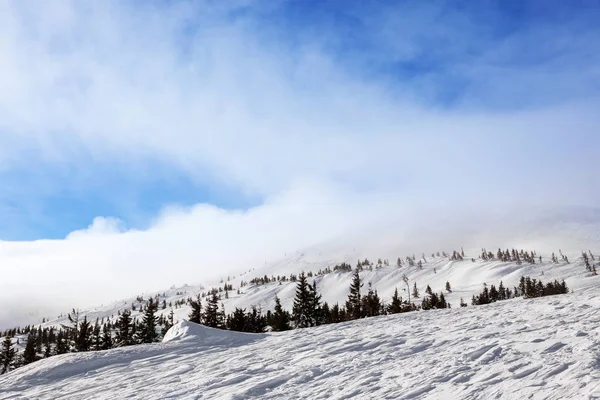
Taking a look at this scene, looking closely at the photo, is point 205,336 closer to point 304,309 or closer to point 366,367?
point 366,367

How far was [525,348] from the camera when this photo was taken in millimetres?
9883

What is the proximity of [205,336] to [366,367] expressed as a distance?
36.7 feet

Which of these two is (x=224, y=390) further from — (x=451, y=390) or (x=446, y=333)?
(x=446, y=333)

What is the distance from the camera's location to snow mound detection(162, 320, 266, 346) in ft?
60.1

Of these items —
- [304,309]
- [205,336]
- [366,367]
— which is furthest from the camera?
[304,309]

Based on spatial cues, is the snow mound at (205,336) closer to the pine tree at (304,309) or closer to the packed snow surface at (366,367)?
the packed snow surface at (366,367)

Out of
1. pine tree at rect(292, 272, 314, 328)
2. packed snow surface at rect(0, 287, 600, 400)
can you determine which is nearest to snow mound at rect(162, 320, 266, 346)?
packed snow surface at rect(0, 287, 600, 400)

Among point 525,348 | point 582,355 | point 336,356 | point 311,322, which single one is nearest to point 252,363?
point 336,356

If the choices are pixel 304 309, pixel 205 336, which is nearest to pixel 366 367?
pixel 205 336

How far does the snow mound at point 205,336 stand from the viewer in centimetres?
1833

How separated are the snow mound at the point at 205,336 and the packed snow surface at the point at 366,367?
24.1 inches

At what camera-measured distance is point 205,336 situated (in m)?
19.1

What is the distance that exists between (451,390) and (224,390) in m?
5.16

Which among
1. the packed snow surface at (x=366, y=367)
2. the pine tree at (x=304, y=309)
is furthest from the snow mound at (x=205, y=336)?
the pine tree at (x=304, y=309)
